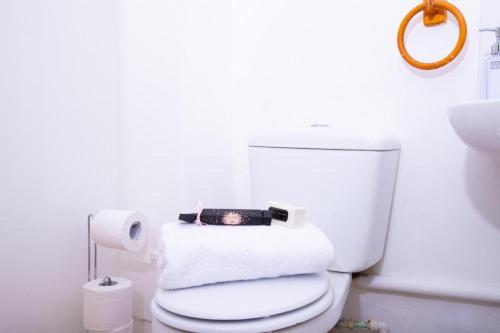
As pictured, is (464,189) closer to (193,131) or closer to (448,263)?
(448,263)

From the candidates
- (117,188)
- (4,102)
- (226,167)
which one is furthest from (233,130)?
(4,102)

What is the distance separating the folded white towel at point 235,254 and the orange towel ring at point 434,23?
0.57 meters

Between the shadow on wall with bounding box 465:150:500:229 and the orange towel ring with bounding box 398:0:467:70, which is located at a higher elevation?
the orange towel ring with bounding box 398:0:467:70

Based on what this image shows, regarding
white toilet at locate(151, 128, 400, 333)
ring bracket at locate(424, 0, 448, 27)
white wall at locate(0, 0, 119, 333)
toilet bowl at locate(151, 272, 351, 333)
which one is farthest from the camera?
ring bracket at locate(424, 0, 448, 27)

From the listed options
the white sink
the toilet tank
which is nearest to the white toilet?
the toilet tank

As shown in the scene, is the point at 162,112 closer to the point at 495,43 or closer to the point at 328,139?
the point at 328,139

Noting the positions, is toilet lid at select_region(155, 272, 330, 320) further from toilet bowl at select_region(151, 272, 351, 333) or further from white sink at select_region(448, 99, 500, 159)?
white sink at select_region(448, 99, 500, 159)

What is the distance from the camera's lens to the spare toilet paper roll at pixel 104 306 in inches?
37.8

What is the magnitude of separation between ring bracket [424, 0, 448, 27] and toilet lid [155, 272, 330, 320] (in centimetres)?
74

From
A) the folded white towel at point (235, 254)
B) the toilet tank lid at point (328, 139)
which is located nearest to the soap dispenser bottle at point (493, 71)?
the toilet tank lid at point (328, 139)

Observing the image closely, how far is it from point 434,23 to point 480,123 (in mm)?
446

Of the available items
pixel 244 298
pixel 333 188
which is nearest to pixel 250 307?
pixel 244 298

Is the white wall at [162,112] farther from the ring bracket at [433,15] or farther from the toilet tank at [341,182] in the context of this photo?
the ring bracket at [433,15]

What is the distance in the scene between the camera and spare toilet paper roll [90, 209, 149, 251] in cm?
97
